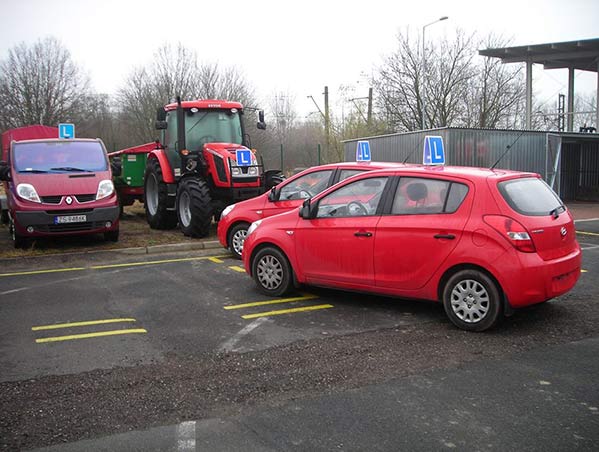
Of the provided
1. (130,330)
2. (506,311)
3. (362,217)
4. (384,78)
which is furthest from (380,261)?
(384,78)

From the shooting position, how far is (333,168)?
370 inches

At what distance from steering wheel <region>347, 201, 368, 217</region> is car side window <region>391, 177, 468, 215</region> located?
0.38 metres

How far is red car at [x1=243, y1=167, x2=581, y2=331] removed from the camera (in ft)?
18.7

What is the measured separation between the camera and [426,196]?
247 inches

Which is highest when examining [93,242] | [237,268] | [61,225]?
[61,225]

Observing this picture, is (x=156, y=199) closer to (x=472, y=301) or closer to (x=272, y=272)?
(x=272, y=272)

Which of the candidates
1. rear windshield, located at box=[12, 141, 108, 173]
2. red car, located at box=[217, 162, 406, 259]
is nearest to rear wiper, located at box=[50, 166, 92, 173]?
rear windshield, located at box=[12, 141, 108, 173]

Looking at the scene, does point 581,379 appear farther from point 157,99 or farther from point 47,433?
point 157,99

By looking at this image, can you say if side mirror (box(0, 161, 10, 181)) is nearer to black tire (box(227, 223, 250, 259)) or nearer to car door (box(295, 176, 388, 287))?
black tire (box(227, 223, 250, 259))

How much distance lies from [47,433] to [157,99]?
32.7 m

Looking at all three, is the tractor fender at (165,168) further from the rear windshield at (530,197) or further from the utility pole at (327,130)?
the utility pole at (327,130)

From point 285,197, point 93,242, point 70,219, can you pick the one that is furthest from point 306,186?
point 93,242

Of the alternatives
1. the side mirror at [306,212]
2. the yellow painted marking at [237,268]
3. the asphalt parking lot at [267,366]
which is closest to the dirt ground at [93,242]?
the yellow painted marking at [237,268]

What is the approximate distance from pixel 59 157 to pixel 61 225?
1650mm
